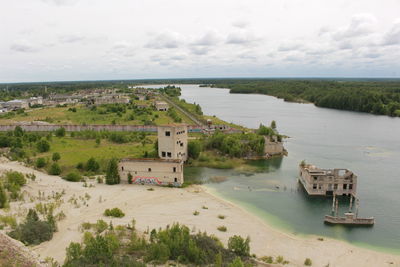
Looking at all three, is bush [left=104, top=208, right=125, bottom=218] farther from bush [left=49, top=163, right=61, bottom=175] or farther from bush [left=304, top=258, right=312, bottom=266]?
bush [left=49, top=163, right=61, bottom=175]

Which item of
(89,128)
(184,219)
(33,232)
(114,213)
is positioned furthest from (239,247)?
(89,128)

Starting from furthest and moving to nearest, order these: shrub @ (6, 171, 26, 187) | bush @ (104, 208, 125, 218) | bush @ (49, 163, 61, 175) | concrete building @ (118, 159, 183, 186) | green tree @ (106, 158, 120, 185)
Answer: bush @ (49, 163, 61, 175), green tree @ (106, 158, 120, 185), concrete building @ (118, 159, 183, 186), shrub @ (6, 171, 26, 187), bush @ (104, 208, 125, 218)

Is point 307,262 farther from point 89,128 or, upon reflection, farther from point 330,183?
point 89,128

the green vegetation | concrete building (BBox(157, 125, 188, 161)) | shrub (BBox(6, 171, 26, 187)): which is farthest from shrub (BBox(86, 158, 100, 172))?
the green vegetation

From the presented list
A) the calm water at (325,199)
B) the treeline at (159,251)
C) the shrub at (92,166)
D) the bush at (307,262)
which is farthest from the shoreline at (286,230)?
the shrub at (92,166)

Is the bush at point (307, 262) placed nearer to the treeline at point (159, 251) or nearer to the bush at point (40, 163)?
the treeline at point (159, 251)

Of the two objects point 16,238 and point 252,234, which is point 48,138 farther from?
point 252,234
